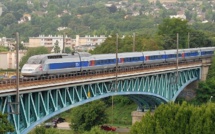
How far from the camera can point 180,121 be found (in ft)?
177

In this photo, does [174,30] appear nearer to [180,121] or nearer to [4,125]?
[180,121]

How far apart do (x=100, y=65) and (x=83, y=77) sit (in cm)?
703

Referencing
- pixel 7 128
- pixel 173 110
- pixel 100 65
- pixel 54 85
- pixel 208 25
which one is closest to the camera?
pixel 7 128

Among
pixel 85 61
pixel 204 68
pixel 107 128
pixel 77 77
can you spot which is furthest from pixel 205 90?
pixel 77 77

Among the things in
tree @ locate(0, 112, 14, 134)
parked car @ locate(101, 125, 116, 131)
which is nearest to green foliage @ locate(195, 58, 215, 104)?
parked car @ locate(101, 125, 116, 131)

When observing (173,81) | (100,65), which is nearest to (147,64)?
(173,81)

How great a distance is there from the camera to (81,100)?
55312mm

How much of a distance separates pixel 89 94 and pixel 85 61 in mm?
4369

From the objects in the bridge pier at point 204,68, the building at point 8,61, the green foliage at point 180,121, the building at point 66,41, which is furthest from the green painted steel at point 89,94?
the building at point 66,41

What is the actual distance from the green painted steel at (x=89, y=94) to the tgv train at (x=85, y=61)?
196cm

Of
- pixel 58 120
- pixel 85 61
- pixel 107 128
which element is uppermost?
pixel 85 61

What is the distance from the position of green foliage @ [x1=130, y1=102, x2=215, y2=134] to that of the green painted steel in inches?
234

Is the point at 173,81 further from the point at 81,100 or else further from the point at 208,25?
the point at 208,25

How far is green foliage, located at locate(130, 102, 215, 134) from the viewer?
53.0m
